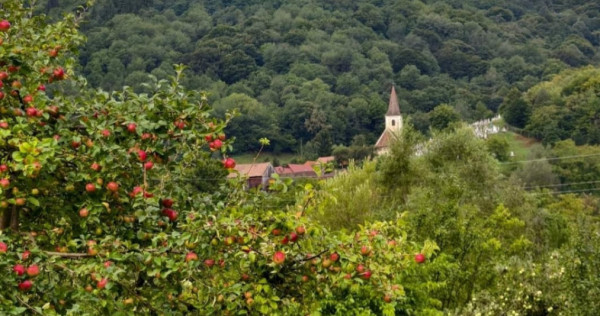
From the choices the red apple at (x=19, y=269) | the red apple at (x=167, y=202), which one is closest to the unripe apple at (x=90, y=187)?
the red apple at (x=167, y=202)

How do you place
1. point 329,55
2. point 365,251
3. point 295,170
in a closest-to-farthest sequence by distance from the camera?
point 365,251 → point 295,170 → point 329,55

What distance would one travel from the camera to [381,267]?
4258 millimetres

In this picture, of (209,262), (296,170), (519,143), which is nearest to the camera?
(209,262)

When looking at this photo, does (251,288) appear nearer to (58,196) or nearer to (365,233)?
(365,233)

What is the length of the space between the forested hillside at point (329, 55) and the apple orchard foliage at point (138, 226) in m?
84.0

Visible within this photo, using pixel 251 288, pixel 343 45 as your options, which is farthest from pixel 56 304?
pixel 343 45

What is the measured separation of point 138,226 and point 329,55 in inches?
4785

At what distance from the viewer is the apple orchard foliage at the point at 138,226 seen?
3945 mm

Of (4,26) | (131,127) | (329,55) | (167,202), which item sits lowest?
(329,55)

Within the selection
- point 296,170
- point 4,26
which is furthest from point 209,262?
point 296,170

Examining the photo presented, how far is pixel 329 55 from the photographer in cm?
12469

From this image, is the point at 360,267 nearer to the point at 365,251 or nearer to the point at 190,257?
the point at 365,251

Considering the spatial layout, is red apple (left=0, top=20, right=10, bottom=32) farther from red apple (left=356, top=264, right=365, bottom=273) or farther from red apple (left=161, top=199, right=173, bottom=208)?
red apple (left=356, top=264, right=365, bottom=273)

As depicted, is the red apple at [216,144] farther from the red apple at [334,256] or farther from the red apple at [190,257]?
the red apple at [334,256]
